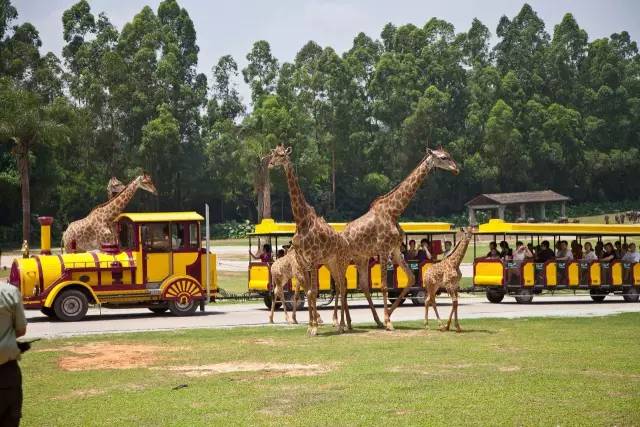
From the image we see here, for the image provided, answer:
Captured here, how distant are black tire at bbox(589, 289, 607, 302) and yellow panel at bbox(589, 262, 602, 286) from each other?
868 mm

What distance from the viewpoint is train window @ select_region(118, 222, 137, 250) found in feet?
78.1

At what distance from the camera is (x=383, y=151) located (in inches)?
3804

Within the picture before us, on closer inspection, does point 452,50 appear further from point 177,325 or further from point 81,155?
point 177,325

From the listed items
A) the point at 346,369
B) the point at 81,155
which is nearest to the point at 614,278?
the point at 346,369

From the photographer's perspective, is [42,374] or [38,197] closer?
[42,374]

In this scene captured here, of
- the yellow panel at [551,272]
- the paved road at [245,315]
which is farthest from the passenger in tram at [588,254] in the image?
the paved road at [245,315]

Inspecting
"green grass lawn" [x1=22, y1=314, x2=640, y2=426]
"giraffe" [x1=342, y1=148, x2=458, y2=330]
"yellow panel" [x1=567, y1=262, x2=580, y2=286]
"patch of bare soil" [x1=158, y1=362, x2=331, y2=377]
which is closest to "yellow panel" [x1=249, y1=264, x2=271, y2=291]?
"giraffe" [x1=342, y1=148, x2=458, y2=330]

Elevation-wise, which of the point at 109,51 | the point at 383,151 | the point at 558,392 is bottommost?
the point at 558,392

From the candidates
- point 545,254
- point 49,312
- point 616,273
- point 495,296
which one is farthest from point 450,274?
point 616,273

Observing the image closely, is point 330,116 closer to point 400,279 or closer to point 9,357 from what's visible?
point 400,279

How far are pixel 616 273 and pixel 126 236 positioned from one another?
15.1 meters

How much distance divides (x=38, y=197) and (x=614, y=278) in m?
52.2

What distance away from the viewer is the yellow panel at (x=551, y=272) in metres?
28.2

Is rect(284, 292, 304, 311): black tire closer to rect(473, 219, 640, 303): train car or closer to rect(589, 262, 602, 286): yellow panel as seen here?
rect(473, 219, 640, 303): train car
